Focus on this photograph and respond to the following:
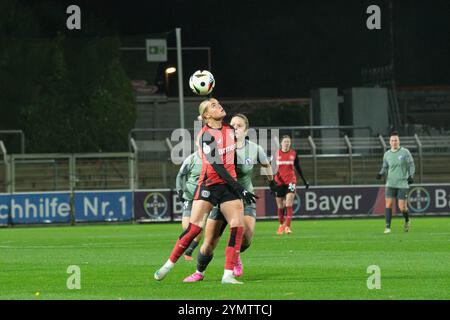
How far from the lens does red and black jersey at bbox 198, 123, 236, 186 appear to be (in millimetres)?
15227

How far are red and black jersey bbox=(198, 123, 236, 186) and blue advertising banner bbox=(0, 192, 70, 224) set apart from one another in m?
24.9

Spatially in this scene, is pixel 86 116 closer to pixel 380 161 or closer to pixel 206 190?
pixel 380 161

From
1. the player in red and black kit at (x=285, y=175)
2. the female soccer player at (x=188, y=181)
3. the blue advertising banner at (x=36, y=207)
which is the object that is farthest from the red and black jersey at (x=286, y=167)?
the blue advertising banner at (x=36, y=207)

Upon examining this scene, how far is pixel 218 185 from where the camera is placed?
15469 mm

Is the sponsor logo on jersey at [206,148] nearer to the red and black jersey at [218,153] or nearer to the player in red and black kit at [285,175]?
the red and black jersey at [218,153]

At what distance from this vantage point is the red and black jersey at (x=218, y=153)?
1523 centimetres

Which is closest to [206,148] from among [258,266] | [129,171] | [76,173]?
[258,266]

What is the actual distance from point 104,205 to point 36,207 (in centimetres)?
218

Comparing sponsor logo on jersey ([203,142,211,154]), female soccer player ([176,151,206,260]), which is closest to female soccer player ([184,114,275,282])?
sponsor logo on jersey ([203,142,211,154])

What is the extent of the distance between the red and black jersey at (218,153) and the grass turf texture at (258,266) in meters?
1.32

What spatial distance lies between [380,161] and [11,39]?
72.7ft

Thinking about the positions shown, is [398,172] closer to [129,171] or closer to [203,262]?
[203,262]
